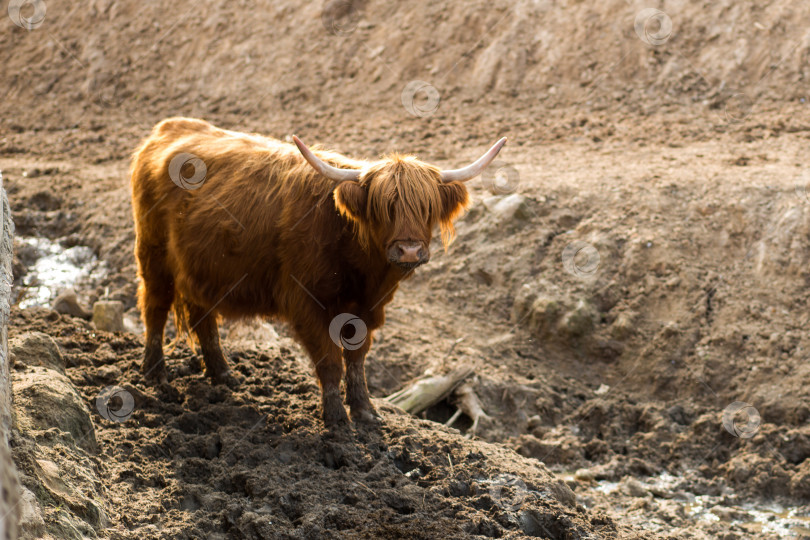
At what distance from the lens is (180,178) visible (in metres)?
6.05

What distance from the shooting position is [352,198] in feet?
16.8

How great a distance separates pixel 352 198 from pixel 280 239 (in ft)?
2.04

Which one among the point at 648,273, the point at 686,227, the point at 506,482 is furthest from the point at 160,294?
the point at 686,227

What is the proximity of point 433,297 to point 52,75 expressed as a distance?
9.02 meters

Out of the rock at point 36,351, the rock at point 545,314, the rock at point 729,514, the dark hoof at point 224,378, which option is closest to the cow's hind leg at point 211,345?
the dark hoof at point 224,378

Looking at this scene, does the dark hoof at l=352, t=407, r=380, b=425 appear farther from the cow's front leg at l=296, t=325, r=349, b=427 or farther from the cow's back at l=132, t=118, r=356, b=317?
the cow's back at l=132, t=118, r=356, b=317

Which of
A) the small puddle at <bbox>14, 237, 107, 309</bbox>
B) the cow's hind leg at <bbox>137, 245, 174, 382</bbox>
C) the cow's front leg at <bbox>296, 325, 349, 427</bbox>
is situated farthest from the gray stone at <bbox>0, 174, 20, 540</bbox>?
the small puddle at <bbox>14, 237, 107, 309</bbox>

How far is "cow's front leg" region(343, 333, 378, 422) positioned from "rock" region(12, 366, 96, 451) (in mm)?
1668

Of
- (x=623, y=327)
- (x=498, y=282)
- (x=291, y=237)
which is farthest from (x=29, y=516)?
(x=498, y=282)

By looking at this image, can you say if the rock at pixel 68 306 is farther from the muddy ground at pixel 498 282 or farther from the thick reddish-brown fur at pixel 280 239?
the thick reddish-brown fur at pixel 280 239

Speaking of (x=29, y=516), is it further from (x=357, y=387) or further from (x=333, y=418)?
(x=357, y=387)

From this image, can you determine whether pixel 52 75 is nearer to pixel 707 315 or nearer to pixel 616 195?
pixel 616 195

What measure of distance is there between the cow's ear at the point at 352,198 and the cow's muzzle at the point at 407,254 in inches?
13.1

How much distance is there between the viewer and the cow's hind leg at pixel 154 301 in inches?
247
